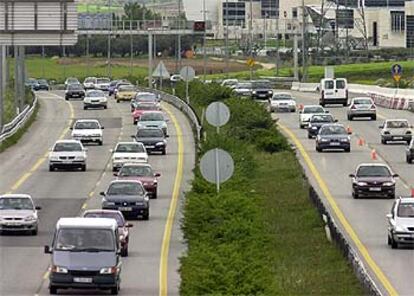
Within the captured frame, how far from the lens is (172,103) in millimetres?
101812

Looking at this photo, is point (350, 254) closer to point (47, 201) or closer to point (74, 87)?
point (47, 201)

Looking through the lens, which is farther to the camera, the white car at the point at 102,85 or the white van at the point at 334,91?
the white car at the point at 102,85

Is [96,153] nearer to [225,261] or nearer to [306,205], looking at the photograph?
[306,205]

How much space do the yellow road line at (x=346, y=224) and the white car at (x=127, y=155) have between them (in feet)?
21.7

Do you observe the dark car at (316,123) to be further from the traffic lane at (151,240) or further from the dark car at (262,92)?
the dark car at (262,92)

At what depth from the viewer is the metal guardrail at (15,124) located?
74.2 metres

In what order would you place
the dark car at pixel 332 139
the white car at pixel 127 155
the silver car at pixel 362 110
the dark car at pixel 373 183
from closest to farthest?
the dark car at pixel 373 183
the white car at pixel 127 155
the dark car at pixel 332 139
the silver car at pixel 362 110

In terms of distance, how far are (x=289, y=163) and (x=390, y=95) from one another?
41.7m

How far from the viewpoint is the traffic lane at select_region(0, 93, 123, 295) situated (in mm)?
31741

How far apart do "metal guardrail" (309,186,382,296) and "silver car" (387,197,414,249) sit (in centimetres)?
153

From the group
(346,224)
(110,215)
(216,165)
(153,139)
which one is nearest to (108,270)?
(216,165)

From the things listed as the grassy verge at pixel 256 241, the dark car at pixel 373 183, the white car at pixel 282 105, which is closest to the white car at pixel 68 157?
the grassy verge at pixel 256 241

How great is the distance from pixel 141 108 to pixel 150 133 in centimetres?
1992

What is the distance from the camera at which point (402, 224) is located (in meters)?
36.0
